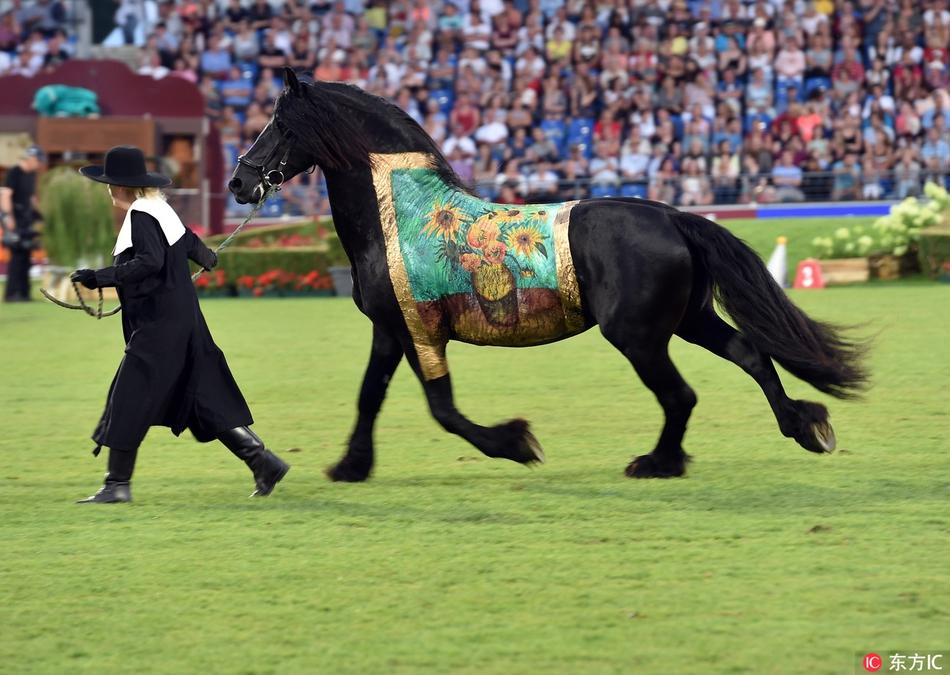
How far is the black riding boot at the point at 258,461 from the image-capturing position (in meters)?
7.27

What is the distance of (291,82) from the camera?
7.50 meters

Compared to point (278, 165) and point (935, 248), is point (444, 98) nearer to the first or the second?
point (935, 248)

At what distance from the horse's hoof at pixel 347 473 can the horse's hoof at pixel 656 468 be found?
1.29 meters

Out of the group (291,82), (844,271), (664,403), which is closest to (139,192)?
(291,82)

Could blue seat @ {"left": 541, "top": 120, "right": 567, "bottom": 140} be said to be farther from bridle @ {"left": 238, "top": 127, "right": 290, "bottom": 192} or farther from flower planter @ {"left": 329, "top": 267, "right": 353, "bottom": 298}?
bridle @ {"left": 238, "top": 127, "right": 290, "bottom": 192}

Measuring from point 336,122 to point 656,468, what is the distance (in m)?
2.25

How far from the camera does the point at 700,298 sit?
7.63 meters

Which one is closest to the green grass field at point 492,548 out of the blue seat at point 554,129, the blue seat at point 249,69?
the blue seat at point 554,129

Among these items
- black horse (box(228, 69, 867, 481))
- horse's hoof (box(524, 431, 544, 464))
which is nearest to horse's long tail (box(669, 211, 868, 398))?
black horse (box(228, 69, 867, 481))

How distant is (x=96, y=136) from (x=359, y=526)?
65.7 ft

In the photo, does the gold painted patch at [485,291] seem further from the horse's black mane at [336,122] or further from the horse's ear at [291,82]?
the horse's ear at [291,82]

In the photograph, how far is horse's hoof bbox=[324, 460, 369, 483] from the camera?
25.2 ft

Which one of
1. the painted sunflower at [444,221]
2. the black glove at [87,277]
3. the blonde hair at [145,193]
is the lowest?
the black glove at [87,277]

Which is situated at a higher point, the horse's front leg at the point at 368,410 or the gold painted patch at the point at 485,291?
the gold painted patch at the point at 485,291
